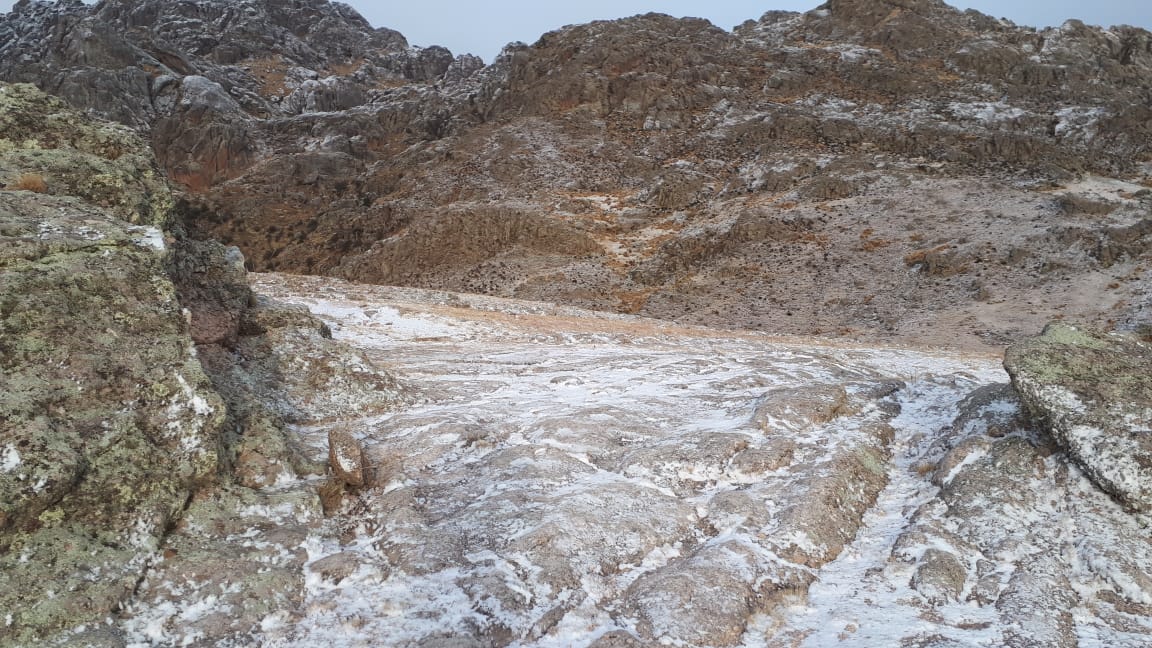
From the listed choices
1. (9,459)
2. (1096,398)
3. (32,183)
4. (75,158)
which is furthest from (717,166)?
(9,459)

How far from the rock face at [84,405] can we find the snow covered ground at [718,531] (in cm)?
87

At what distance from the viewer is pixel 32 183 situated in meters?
7.83

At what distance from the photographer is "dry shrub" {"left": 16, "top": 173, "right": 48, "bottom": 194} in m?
7.77

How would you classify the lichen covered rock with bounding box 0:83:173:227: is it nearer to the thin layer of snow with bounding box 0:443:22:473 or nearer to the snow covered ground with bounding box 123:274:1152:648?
the snow covered ground with bounding box 123:274:1152:648

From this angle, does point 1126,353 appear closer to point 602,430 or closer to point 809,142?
point 602,430

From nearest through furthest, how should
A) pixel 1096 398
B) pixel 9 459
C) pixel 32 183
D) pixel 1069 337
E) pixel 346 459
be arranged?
pixel 9 459, pixel 1096 398, pixel 32 183, pixel 346 459, pixel 1069 337

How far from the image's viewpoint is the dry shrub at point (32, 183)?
25.5 ft

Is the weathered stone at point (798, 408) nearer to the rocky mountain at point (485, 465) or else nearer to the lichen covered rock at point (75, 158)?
the rocky mountain at point (485, 465)

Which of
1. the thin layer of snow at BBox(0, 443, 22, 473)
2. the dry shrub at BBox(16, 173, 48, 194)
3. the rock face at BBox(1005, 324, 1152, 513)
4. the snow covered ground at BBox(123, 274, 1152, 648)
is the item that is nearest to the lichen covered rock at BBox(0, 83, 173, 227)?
the dry shrub at BBox(16, 173, 48, 194)

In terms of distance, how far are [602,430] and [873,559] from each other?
3.98 m

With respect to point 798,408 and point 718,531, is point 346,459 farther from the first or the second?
point 798,408

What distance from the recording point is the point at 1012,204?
148ft

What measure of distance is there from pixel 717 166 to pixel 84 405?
185 ft

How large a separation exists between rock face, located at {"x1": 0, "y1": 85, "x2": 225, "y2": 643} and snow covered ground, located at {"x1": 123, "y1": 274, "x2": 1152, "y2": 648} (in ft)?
2.85
